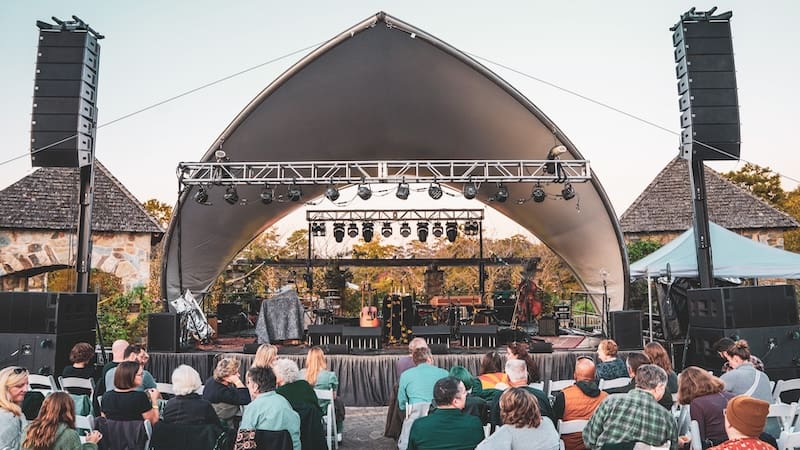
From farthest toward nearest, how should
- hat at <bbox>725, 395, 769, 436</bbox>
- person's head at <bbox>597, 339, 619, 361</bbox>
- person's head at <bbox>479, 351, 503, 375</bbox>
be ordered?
person's head at <bbox>597, 339, 619, 361</bbox>, person's head at <bbox>479, 351, 503, 375</bbox>, hat at <bbox>725, 395, 769, 436</bbox>

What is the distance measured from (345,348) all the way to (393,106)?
393 centimetres

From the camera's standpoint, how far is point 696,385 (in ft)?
10.9

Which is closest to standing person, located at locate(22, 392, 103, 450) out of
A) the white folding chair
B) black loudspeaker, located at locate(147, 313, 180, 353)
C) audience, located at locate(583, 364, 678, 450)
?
audience, located at locate(583, 364, 678, 450)

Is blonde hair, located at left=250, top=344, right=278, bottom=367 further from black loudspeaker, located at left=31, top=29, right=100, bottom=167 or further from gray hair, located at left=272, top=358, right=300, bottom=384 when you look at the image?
black loudspeaker, located at left=31, top=29, right=100, bottom=167

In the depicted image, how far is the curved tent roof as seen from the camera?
7723 millimetres

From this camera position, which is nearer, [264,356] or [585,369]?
[585,369]

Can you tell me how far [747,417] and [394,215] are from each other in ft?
39.2

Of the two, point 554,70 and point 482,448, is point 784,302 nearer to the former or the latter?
point 482,448

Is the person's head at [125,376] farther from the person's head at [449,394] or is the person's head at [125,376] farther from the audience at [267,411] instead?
the person's head at [449,394]

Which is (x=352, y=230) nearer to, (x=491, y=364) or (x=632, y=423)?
(x=491, y=364)

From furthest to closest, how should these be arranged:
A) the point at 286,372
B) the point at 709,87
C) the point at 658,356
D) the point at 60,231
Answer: the point at 60,231 → the point at 709,87 → the point at 658,356 → the point at 286,372

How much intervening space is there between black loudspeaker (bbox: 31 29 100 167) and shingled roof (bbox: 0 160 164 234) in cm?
632

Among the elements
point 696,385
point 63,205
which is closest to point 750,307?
point 696,385

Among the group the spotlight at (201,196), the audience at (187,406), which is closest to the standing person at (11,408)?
the audience at (187,406)
